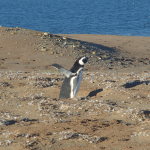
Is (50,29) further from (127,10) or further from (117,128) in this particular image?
(117,128)

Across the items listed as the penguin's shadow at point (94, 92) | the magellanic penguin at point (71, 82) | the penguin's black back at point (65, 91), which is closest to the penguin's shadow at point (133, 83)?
the penguin's shadow at point (94, 92)

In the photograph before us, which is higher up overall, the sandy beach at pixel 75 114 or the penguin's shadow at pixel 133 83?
the penguin's shadow at pixel 133 83

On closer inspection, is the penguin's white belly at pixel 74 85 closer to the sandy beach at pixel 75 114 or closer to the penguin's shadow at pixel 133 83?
the sandy beach at pixel 75 114

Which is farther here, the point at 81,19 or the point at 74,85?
the point at 81,19

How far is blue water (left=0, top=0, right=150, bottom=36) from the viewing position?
49.5 m

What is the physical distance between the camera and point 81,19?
59.8 m

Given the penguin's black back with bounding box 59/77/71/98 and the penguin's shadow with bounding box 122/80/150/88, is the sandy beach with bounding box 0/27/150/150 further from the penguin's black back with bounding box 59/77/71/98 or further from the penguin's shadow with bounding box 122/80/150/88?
the penguin's black back with bounding box 59/77/71/98

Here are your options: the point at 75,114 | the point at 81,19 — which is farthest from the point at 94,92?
the point at 81,19

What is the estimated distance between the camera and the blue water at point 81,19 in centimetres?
4953

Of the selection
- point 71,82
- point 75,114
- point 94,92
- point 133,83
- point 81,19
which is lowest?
point 75,114

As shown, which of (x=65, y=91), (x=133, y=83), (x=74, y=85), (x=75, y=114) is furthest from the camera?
(x=133, y=83)

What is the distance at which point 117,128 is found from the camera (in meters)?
10.0

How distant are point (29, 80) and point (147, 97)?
12.8ft

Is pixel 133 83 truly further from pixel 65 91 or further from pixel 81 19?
pixel 81 19
